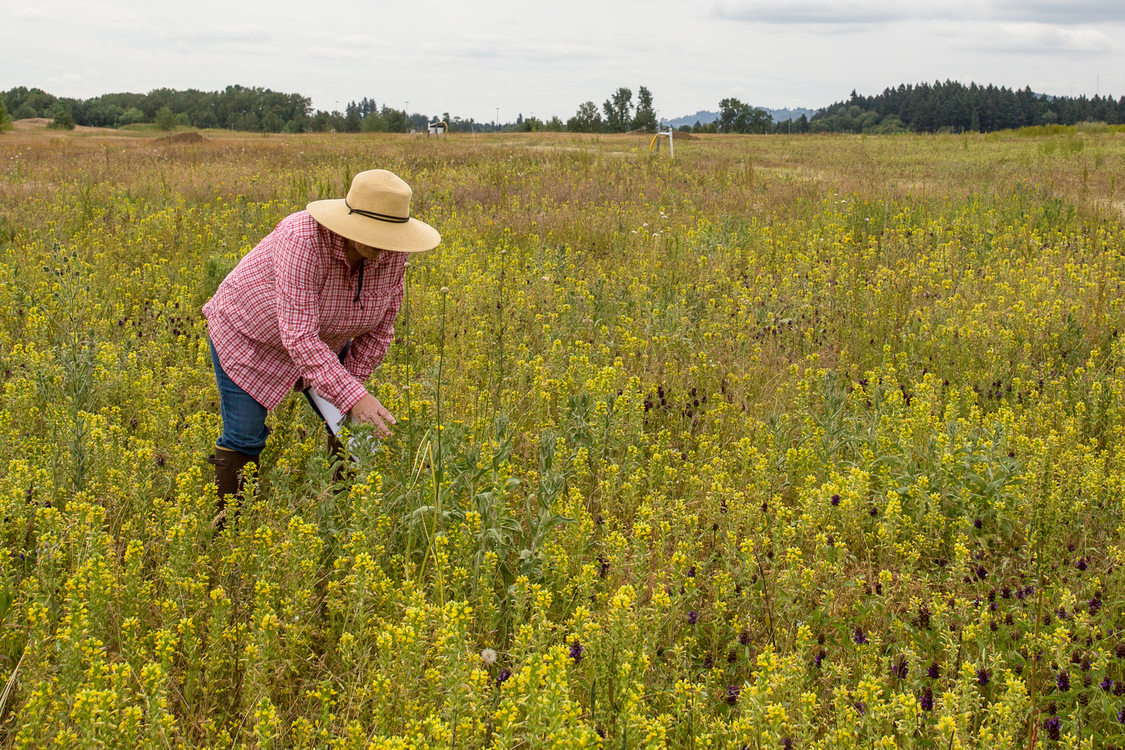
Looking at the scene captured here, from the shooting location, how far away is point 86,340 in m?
5.38

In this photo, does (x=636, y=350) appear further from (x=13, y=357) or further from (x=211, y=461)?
(x=13, y=357)

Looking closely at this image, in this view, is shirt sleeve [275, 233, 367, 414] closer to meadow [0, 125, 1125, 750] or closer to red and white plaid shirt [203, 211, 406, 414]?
red and white plaid shirt [203, 211, 406, 414]

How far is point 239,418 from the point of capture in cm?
387

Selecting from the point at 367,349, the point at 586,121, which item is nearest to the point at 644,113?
the point at 586,121

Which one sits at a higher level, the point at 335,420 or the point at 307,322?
the point at 307,322

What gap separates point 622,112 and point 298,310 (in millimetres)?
94394

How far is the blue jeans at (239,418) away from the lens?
12.7 feet

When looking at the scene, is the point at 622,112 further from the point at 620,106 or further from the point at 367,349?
the point at 367,349

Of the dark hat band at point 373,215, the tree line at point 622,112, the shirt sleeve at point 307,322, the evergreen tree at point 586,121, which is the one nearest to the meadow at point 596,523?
the shirt sleeve at point 307,322

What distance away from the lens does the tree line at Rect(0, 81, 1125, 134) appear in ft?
259

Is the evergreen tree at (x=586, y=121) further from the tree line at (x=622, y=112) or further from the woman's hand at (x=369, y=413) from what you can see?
the woman's hand at (x=369, y=413)

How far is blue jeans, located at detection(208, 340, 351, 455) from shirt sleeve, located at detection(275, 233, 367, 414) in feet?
1.75

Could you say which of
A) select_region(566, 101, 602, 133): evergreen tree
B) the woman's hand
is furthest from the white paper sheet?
select_region(566, 101, 602, 133): evergreen tree

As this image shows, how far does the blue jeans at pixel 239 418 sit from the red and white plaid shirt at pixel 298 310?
0.09 metres
